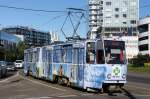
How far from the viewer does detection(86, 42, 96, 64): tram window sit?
24.0 metres

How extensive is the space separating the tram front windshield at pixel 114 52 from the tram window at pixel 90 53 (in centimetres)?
73

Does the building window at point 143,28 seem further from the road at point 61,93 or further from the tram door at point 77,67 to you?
the tram door at point 77,67

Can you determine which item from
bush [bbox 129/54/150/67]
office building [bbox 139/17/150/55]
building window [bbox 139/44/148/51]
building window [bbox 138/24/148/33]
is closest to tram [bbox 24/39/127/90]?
bush [bbox 129/54/150/67]

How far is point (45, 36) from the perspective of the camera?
634ft

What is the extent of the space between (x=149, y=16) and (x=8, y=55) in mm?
37158

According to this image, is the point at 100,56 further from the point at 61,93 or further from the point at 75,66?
the point at 75,66

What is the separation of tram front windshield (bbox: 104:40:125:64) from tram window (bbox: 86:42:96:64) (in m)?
0.73

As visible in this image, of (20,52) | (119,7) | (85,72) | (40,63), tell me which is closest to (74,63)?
(85,72)

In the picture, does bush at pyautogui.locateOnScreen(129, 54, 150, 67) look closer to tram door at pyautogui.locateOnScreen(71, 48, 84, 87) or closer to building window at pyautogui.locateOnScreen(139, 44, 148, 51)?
building window at pyautogui.locateOnScreen(139, 44, 148, 51)

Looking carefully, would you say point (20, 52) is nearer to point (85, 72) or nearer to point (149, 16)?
point (149, 16)

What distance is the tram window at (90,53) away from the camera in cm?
2401

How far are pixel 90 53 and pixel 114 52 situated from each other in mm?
1318

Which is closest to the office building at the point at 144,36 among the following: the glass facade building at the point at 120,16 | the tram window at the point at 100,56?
the glass facade building at the point at 120,16

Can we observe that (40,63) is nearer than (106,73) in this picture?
No
